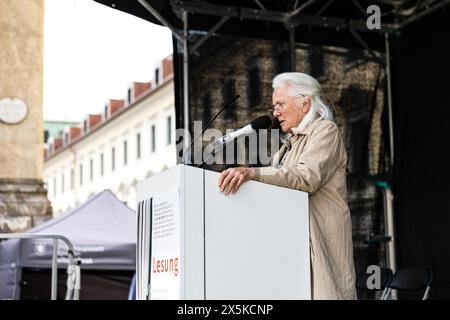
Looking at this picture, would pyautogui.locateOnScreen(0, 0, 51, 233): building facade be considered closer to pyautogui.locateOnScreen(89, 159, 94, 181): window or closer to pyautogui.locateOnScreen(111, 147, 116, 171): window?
pyautogui.locateOnScreen(111, 147, 116, 171): window

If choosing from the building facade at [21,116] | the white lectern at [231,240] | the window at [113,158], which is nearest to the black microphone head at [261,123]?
the white lectern at [231,240]

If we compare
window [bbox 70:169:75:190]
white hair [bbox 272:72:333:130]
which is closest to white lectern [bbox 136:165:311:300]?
white hair [bbox 272:72:333:130]

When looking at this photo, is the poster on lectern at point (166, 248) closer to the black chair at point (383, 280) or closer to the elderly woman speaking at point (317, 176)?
the elderly woman speaking at point (317, 176)

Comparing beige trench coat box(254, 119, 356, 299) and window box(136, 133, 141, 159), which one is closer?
beige trench coat box(254, 119, 356, 299)

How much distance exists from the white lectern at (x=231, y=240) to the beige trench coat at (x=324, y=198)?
46 mm

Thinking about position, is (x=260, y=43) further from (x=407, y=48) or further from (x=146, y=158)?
(x=146, y=158)

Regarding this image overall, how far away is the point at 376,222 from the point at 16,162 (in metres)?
4.41

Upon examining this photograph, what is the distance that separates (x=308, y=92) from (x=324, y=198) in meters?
0.38

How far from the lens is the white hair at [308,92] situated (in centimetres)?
268

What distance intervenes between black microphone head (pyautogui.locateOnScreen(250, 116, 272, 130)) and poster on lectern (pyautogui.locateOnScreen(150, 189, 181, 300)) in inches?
14.9

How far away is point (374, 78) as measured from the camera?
27.3 feet

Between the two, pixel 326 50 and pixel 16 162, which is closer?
pixel 326 50

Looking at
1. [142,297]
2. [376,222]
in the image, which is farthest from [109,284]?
[142,297]

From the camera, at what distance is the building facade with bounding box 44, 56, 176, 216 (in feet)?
139
